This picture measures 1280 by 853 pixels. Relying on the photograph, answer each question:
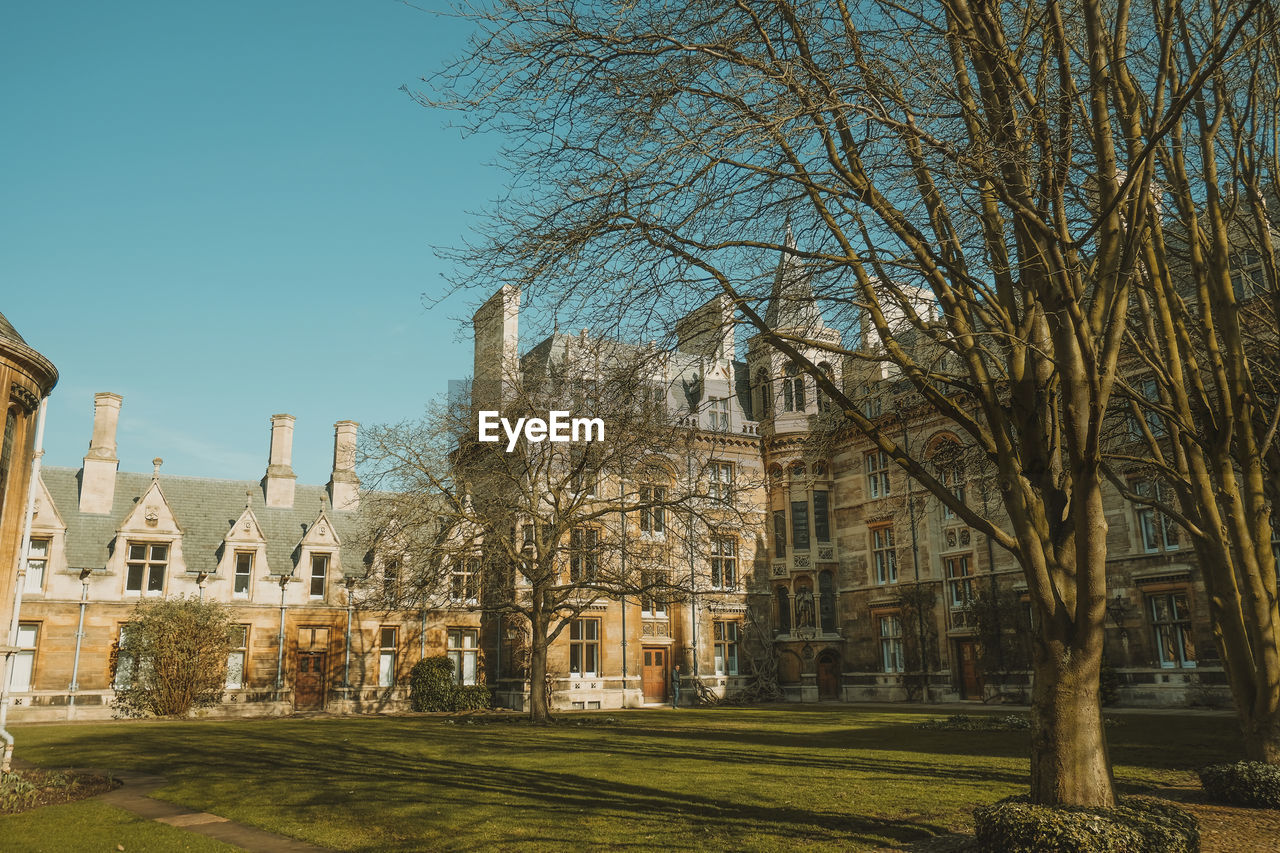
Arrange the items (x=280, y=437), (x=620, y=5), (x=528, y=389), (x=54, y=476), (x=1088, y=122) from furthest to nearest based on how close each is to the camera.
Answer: (x=280, y=437) → (x=54, y=476) → (x=528, y=389) → (x=1088, y=122) → (x=620, y=5)

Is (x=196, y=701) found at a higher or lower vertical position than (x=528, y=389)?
lower

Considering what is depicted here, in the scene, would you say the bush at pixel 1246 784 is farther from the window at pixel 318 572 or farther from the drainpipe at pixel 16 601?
the window at pixel 318 572

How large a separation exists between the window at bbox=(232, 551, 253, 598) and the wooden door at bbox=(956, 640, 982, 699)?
27.8m

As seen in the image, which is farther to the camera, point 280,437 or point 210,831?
point 280,437

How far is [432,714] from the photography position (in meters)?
→ 32.0

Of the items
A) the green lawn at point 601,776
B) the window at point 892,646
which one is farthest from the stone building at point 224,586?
the window at point 892,646

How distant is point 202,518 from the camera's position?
117 feet

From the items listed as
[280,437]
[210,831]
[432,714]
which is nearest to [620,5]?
[210,831]

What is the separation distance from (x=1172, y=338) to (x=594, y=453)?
52.5 ft

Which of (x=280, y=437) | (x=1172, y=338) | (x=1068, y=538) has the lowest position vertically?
(x=1068, y=538)

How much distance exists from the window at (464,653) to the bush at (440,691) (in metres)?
1.70

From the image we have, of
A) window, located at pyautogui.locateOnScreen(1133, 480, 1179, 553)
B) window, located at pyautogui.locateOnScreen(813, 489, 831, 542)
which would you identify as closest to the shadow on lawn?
window, located at pyautogui.locateOnScreen(1133, 480, 1179, 553)

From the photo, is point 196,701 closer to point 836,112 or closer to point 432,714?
point 432,714

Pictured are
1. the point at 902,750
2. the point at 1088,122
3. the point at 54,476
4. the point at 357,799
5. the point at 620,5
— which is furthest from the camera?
the point at 54,476
